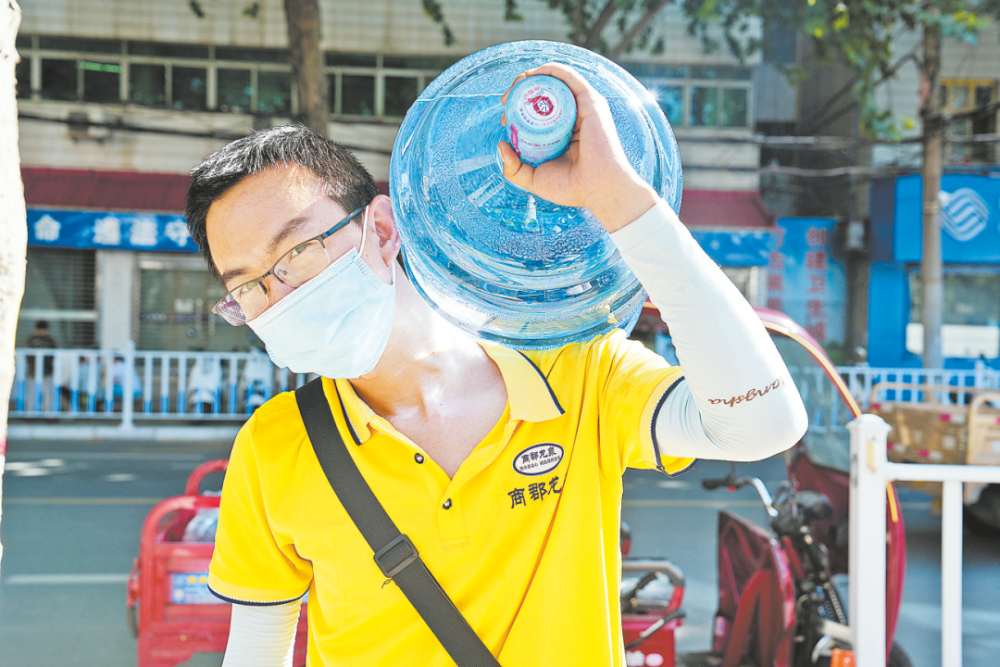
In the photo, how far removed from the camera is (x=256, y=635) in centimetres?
120

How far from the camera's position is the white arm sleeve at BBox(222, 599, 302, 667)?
3.92 feet

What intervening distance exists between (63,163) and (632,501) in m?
9.72

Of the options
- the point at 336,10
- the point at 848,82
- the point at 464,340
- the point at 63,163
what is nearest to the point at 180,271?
the point at 63,163

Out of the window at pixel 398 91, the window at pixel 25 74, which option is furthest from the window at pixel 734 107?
the window at pixel 25 74

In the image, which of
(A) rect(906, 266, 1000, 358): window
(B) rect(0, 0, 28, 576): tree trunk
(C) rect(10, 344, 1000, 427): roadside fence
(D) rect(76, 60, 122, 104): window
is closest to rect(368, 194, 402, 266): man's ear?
(B) rect(0, 0, 28, 576): tree trunk

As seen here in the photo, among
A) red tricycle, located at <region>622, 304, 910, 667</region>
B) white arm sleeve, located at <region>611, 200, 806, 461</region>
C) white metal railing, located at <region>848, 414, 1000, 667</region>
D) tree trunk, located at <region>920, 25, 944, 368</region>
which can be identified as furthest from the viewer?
tree trunk, located at <region>920, 25, 944, 368</region>

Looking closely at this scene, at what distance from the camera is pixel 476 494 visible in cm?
111

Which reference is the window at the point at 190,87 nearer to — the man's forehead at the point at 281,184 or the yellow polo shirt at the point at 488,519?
the man's forehead at the point at 281,184

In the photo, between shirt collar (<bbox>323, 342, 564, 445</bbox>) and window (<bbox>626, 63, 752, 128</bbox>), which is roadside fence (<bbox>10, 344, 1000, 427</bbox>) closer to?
window (<bbox>626, 63, 752, 128</bbox>)

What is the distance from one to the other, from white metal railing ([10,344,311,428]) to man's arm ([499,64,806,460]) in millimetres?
8436

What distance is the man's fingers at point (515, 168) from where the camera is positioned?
899 millimetres

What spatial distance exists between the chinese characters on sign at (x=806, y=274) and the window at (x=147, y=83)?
417 inches

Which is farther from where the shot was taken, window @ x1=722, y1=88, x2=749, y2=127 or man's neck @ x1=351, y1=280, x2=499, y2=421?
window @ x1=722, y1=88, x2=749, y2=127

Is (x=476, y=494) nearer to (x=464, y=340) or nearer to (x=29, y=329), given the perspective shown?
(x=464, y=340)
